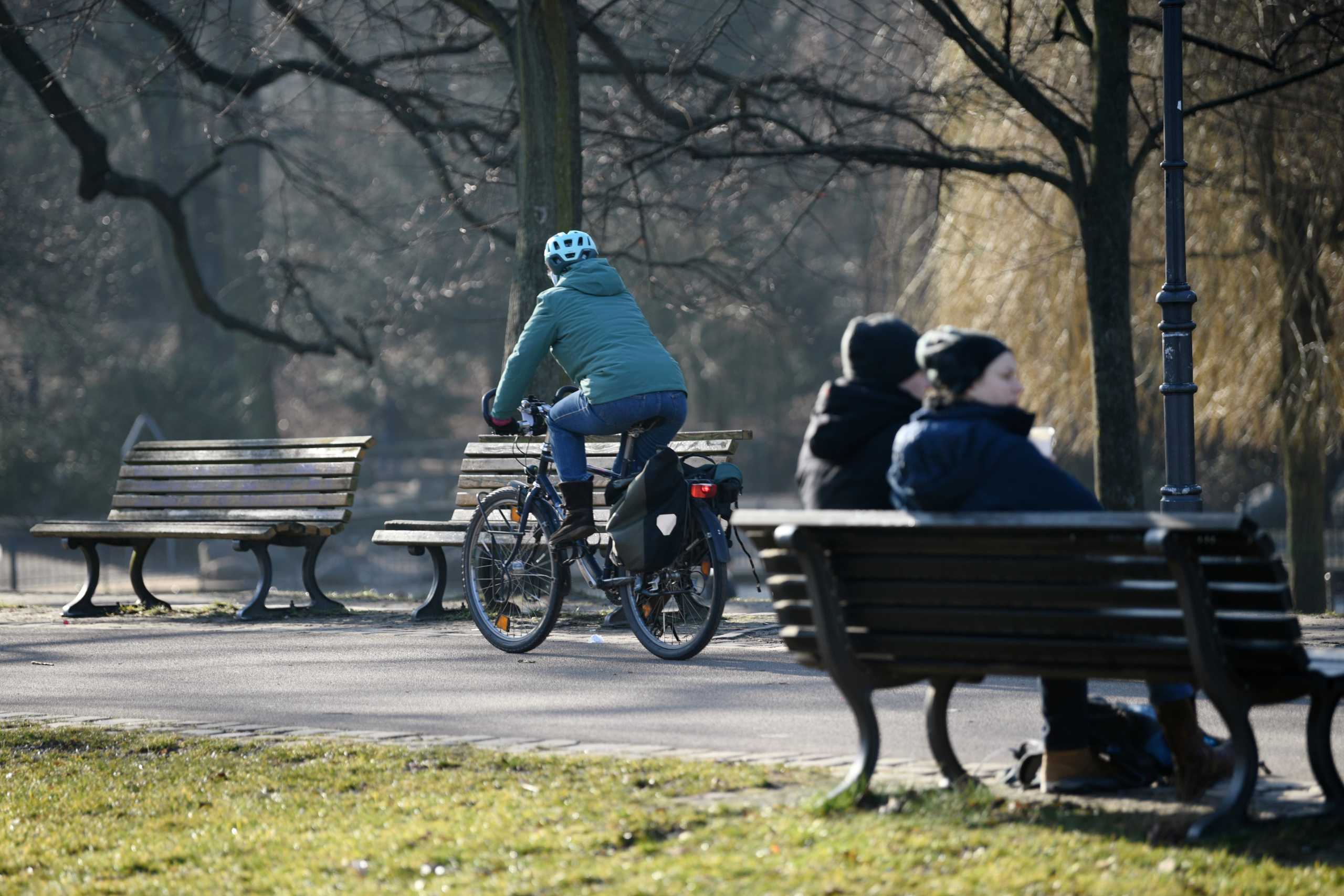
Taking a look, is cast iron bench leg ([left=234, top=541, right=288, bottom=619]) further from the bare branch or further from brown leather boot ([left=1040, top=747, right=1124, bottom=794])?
brown leather boot ([left=1040, top=747, right=1124, bottom=794])

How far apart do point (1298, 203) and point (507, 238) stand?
6583mm

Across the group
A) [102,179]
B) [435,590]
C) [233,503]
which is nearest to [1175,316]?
[435,590]

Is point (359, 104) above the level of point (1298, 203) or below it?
above

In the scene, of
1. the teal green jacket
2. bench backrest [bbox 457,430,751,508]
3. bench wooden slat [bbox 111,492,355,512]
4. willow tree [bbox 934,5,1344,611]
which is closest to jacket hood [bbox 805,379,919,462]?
the teal green jacket

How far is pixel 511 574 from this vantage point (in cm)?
872

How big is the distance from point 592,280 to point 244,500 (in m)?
4.25

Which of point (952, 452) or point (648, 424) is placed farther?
point (648, 424)

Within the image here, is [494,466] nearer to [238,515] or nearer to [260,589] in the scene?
[260,589]

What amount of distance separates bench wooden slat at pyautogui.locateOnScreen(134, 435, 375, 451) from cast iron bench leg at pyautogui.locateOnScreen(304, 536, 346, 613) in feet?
2.01

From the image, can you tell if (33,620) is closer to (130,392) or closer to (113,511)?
(113,511)

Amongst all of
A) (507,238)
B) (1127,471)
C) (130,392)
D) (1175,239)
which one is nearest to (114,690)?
(1175,239)

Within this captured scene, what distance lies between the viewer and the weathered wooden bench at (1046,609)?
4.31 m

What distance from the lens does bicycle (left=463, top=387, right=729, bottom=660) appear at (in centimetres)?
799

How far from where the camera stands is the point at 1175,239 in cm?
942
